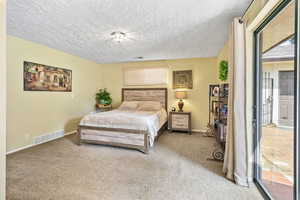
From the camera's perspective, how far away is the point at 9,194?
1.75 meters

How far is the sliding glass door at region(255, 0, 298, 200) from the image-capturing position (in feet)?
4.57

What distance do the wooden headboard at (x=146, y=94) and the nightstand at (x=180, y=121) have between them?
556 millimetres

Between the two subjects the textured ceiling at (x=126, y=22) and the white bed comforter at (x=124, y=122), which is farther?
the white bed comforter at (x=124, y=122)

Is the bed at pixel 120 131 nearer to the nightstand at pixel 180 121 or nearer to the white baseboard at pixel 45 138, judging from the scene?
the white baseboard at pixel 45 138

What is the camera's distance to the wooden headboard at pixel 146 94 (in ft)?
16.7

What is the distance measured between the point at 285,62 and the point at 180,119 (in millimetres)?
3283

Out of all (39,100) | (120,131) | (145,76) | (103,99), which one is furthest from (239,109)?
(103,99)

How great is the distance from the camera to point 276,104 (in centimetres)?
170

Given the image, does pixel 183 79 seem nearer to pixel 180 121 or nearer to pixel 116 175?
pixel 180 121

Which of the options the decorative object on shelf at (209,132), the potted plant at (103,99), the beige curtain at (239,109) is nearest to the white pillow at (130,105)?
the potted plant at (103,99)

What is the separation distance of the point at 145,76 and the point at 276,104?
4.05 metres

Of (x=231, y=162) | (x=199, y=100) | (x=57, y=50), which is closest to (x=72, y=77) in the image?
(x=57, y=50)

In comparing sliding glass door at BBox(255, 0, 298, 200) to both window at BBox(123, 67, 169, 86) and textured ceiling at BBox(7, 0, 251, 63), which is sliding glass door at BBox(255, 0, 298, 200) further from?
window at BBox(123, 67, 169, 86)

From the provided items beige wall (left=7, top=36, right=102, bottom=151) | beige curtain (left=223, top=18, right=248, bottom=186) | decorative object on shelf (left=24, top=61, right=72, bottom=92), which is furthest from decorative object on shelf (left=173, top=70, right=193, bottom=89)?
decorative object on shelf (left=24, top=61, right=72, bottom=92)
